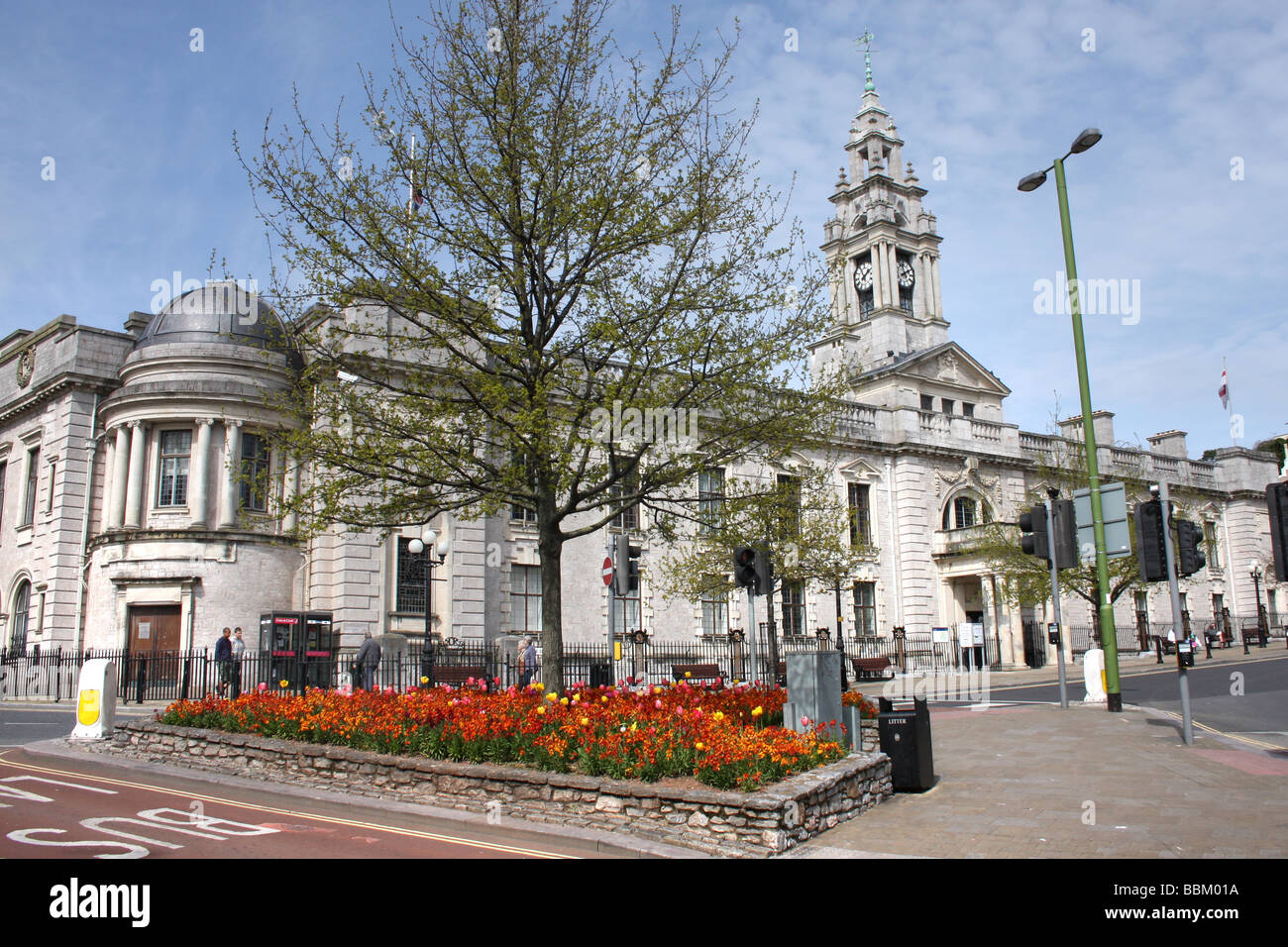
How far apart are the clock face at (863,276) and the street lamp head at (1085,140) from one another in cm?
3357

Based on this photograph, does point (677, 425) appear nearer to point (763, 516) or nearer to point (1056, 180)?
point (763, 516)

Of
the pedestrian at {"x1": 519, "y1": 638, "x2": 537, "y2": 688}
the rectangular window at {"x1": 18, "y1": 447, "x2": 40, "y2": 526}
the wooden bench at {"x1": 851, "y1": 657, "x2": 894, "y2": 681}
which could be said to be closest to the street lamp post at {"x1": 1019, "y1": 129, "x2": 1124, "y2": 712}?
the pedestrian at {"x1": 519, "y1": 638, "x2": 537, "y2": 688}

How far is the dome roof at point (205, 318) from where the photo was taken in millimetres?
29250

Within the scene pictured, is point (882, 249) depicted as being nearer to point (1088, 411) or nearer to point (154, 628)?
point (1088, 411)

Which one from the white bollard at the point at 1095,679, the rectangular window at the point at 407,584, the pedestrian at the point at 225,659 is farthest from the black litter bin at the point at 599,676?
the white bollard at the point at 1095,679

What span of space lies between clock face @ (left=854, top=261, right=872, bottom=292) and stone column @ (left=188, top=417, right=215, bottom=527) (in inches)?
1326

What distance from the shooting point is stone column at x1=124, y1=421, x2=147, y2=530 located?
93.5 ft

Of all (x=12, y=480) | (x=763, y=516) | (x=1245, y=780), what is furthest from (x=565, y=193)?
(x=12, y=480)

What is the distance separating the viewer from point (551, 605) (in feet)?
44.3

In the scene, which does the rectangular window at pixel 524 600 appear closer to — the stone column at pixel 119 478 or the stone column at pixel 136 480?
the stone column at pixel 136 480

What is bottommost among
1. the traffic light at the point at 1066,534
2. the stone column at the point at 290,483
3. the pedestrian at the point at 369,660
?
the pedestrian at the point at 369,660

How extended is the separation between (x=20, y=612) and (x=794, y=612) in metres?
27.6

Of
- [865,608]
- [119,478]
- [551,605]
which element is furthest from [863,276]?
[551,605]
